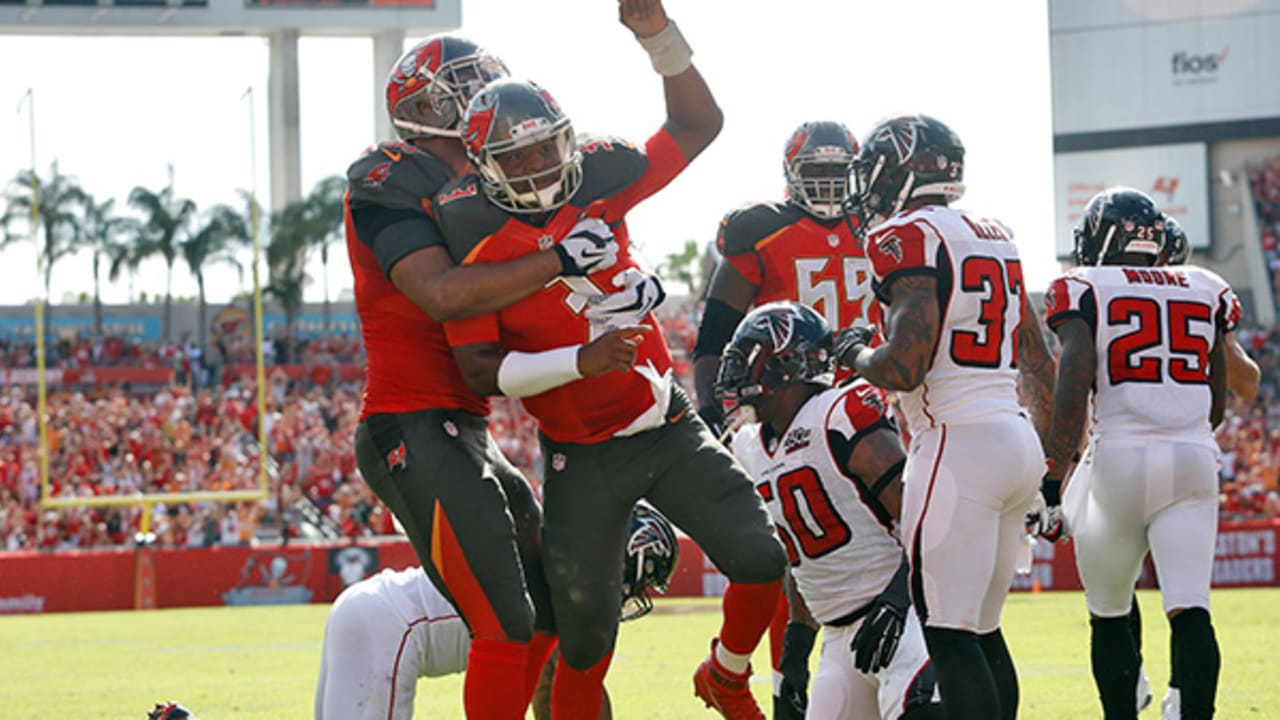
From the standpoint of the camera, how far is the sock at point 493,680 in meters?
4.95

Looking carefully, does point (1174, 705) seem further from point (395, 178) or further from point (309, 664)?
point (309, 664)

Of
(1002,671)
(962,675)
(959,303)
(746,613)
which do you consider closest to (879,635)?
(1002,671)

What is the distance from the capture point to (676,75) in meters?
5.59

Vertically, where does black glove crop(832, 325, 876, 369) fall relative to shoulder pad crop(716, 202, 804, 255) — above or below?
below

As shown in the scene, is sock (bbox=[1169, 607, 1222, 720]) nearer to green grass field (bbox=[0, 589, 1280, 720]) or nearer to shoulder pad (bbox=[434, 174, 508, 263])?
green grass field (bbox=[0, 589, 1280, 720])

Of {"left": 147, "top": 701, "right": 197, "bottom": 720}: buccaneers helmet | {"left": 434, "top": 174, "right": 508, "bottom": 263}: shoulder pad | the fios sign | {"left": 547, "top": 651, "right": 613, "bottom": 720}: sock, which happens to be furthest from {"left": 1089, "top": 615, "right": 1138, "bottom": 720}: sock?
the fios sign

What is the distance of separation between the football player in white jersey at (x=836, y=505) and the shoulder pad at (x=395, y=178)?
1.22 meters

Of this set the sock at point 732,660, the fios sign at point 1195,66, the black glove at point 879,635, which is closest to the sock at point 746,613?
the sock at point 732,660

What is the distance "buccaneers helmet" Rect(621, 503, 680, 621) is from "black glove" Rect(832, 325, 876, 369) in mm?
851

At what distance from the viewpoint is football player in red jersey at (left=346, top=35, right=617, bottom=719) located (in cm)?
502

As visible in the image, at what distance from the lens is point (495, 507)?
5.12 metres

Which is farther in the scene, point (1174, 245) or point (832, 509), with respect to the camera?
point (1174, 245)

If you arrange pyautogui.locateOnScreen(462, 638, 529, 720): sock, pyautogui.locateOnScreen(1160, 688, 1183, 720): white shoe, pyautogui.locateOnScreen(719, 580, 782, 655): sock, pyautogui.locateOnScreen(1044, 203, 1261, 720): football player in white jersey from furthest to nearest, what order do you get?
pyautogui.locateOnScreen(1044, 203, 1261, 720): football player in white jersey → pyautogui.locateOnScreen(1160, 688, 1183, 720): white shoe → pyautogui.locateOnScreen(719, 580, 782, 655): sock → pyautogui.locateOnScreen(462, 638, 529, 720): sock

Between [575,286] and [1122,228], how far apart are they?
95.6 inches
